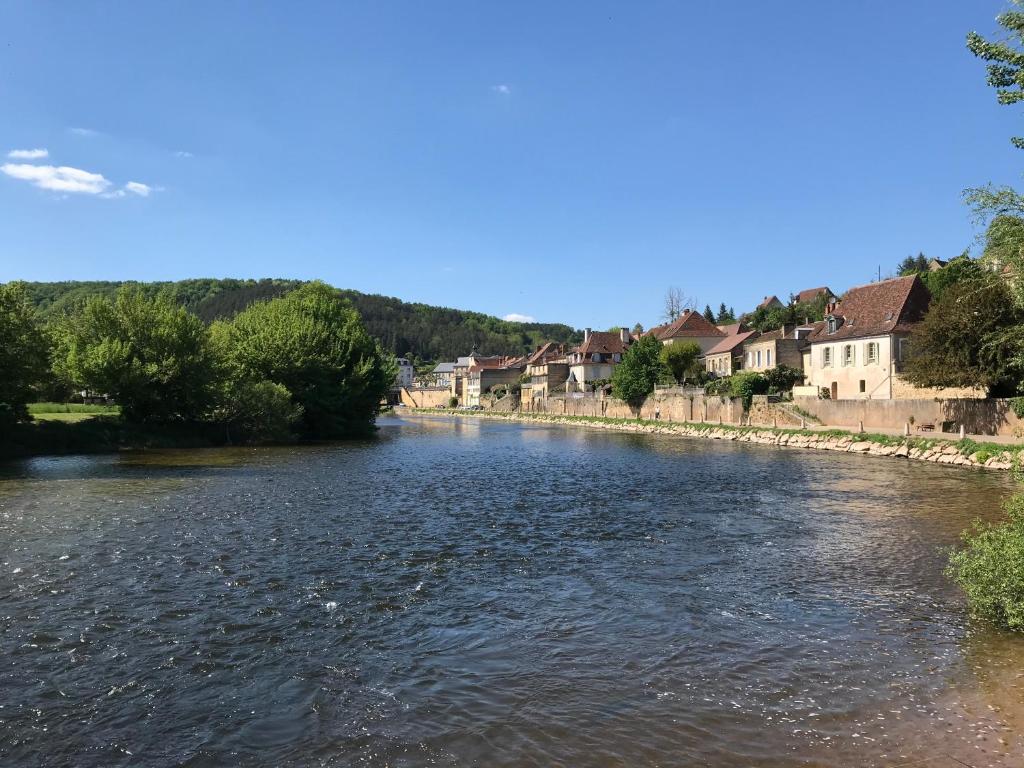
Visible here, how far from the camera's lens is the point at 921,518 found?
1894 cm

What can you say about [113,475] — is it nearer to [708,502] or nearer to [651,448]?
[708,502]

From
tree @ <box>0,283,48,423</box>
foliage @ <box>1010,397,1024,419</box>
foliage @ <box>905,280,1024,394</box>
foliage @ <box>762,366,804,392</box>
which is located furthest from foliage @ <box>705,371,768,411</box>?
tree @ <box>0,283,48,423</box>

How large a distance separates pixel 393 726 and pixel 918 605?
27.9 feet

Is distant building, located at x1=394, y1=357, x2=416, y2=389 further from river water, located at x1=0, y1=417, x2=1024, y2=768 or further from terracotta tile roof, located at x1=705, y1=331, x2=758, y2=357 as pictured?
river water, located at x1=0, y1=417, x2=1024, y2=768

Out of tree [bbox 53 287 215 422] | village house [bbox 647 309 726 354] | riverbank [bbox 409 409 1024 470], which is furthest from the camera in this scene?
village house [bbox 647 309 726 354]

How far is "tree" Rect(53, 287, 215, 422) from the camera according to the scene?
3725 cm

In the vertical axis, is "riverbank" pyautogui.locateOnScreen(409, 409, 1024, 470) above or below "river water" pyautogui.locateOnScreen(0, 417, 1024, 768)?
above

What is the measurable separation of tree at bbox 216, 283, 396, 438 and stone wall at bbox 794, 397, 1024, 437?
3196 centimetres

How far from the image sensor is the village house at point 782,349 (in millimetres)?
59125

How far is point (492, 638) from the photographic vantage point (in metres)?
9.80

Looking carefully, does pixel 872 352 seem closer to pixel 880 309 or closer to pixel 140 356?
pixel 880 309

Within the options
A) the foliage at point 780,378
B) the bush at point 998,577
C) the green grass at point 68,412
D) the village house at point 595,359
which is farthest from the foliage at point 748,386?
the bush at point 998,577

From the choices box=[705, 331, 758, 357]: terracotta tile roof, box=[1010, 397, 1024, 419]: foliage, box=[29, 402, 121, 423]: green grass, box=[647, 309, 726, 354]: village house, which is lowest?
box=[29, 402, 121, 423]: green grass

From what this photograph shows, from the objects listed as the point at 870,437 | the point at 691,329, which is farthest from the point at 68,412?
the point at 691,329
